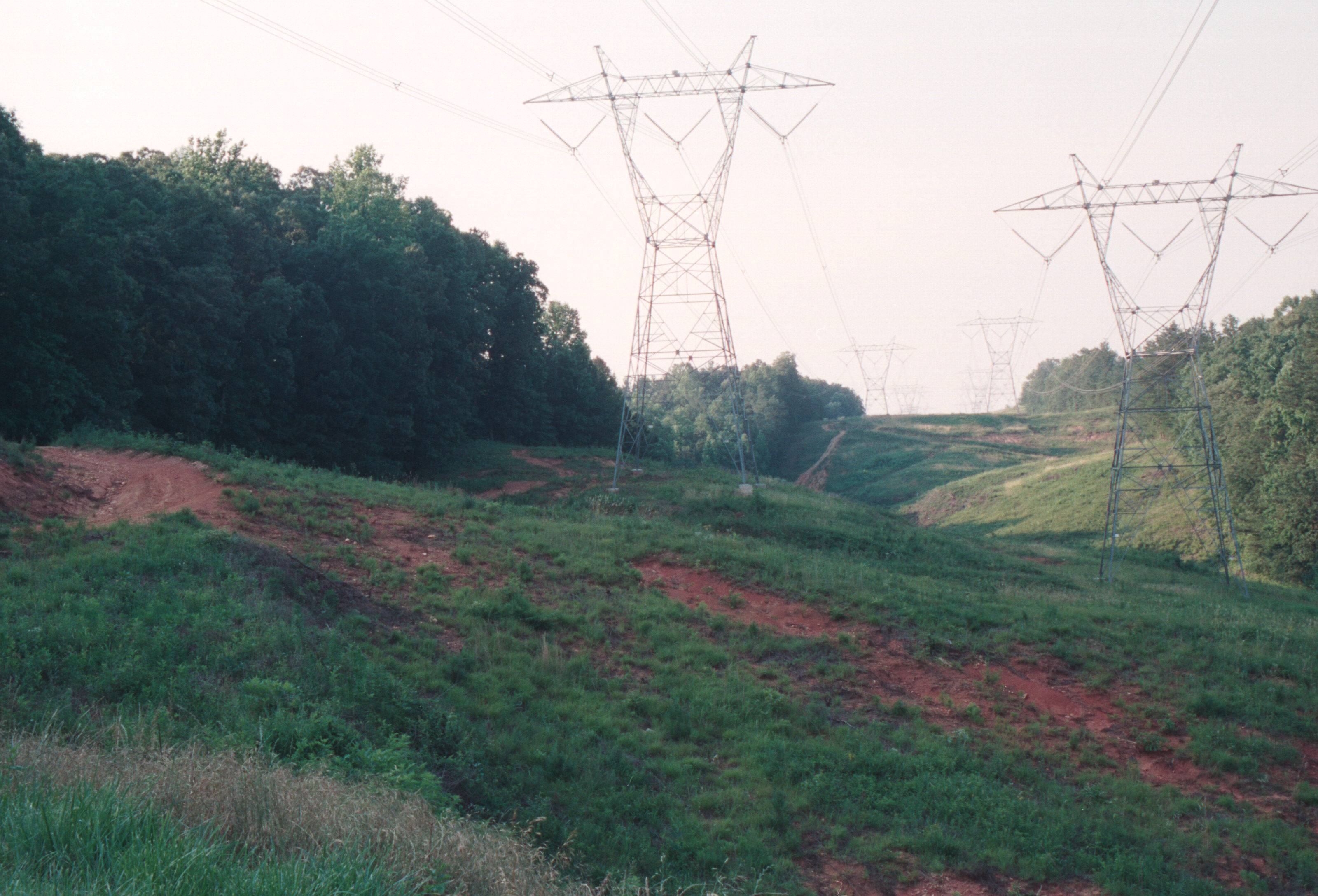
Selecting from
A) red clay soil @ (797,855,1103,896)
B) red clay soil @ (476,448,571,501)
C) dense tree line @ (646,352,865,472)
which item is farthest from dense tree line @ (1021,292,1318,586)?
dense tree line @ (646,352,865,472)

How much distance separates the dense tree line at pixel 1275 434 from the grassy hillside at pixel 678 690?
725 inches

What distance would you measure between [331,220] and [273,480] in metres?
22.7

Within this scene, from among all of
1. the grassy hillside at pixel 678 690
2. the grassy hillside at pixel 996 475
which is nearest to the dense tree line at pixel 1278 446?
the grassy hillside at pixel 996 475

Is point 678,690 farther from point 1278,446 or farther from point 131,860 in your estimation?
point 1278,446

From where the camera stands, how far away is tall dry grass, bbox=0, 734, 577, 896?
5059mm

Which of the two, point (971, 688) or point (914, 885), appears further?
point (971, 688)

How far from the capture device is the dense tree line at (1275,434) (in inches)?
1415

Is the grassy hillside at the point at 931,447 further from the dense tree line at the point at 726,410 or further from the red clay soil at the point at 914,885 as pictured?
the red clay soil at the point at 914,885

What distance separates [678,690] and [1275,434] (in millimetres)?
40357

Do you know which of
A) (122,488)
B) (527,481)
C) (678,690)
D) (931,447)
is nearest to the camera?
(678,690)

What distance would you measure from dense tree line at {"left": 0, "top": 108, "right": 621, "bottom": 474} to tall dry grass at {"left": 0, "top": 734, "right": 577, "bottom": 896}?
1636 centimetres

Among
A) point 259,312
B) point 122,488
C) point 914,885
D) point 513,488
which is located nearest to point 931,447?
point 513,488

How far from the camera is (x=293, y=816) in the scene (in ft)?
Answer: 17.5

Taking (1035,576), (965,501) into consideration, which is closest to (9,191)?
(1035,576)
